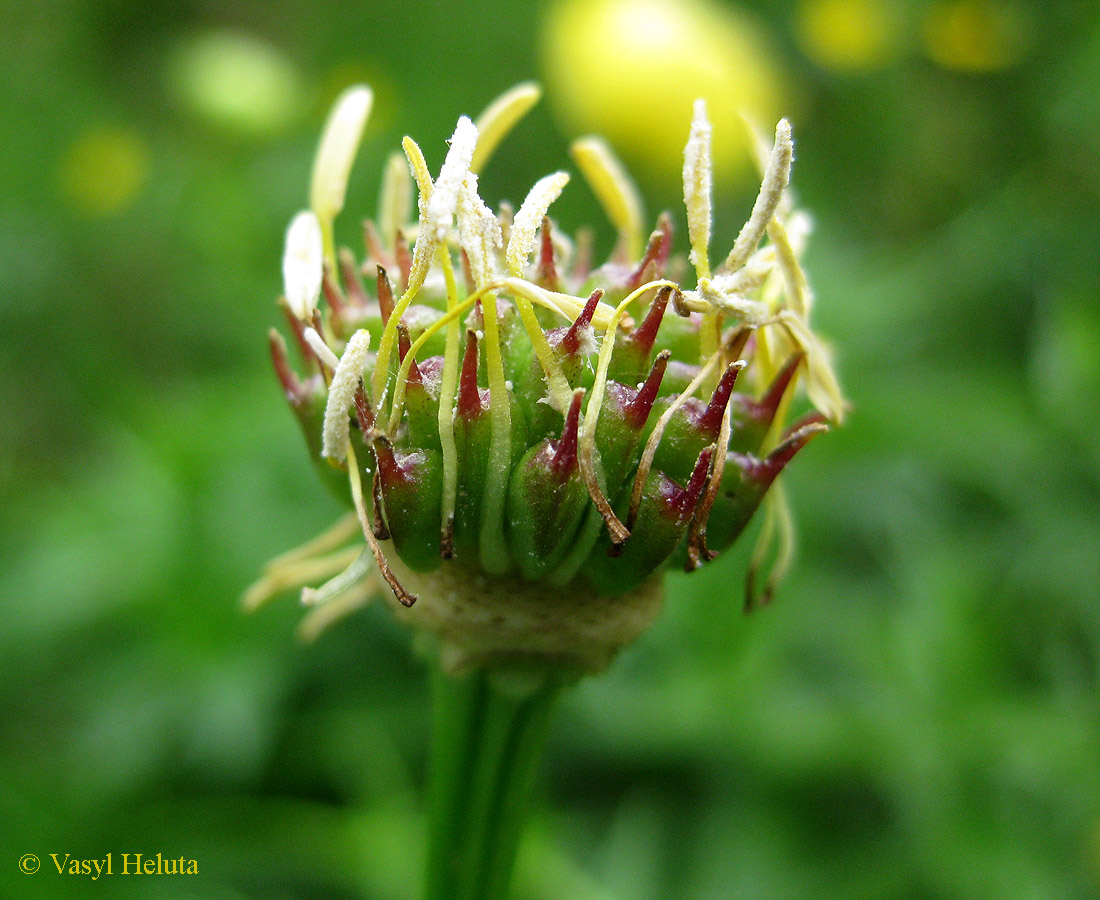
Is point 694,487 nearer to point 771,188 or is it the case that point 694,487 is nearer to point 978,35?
point 771,188

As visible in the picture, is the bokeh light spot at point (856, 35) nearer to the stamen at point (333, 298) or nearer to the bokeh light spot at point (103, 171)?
the bokeh light spot at point (103, 171)

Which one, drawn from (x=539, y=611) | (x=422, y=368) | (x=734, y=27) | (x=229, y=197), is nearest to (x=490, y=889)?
(x=539, y=611)

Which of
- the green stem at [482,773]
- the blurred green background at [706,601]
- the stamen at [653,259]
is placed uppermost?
the stamen at [653,259]

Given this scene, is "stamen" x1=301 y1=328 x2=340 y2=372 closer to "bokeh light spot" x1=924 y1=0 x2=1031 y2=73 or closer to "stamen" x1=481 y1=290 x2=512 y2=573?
"stamen" x1=481 y1=290 x2=512 y2=573

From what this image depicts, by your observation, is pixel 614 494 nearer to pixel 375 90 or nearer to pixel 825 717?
pixel 825 717

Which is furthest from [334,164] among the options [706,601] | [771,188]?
[706,601]

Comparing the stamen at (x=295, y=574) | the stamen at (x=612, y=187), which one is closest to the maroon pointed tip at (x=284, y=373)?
the stamen at (x=295, y=574)
